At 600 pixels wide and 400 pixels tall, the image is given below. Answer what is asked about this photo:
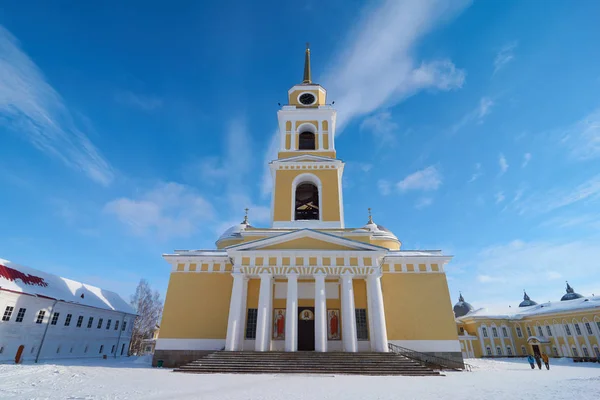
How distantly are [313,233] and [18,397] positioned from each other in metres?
13.7

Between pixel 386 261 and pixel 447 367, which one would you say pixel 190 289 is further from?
pixel 447 367

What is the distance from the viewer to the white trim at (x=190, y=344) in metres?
17.9

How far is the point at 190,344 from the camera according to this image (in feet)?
59.2

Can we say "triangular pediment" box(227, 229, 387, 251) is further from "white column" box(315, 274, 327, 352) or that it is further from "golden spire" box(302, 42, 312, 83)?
"golden spire" box(302, 42, 312, 83)

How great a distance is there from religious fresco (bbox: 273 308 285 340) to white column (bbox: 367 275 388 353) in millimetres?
5312

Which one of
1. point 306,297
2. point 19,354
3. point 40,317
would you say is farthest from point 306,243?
point 40,317

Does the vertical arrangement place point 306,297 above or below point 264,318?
above

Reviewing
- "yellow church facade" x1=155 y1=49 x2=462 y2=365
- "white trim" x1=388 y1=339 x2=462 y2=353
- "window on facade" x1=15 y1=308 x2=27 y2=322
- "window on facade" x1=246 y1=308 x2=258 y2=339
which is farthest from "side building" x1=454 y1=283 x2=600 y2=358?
"window on facade" x1=15 y1=308 x2=27 y2=322

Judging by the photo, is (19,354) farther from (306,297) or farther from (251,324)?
(306,297)

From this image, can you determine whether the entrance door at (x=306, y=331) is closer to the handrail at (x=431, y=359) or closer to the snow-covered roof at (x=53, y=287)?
the handrail at (x=431, y=359)

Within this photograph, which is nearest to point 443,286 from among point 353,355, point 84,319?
point 353,355

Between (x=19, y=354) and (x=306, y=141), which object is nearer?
(x=19, y=354)

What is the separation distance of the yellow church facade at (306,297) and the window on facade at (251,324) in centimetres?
6

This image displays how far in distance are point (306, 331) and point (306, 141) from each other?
1529cm
